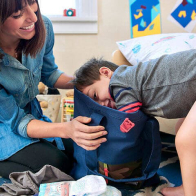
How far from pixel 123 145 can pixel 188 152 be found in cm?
22

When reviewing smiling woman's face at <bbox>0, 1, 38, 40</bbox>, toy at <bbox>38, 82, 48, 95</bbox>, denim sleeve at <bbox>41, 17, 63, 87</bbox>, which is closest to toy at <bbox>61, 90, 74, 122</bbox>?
toy at <bbox>38, 82, 48, 95</bbox>

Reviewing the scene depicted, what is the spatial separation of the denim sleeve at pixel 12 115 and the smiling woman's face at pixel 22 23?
222mm

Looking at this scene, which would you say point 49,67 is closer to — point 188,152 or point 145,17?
point 188,152

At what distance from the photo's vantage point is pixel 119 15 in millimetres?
1759

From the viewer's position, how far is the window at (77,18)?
1.75m

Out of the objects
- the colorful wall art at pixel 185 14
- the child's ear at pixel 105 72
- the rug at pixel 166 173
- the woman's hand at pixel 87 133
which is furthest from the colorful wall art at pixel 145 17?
the woman's hand at pixel 87 133

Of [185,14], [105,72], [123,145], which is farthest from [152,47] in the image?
[123,145]

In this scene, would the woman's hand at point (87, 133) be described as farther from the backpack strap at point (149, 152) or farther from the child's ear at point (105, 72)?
the child's ear at point (105, 72)

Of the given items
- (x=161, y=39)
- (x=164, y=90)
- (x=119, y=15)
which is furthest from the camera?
(x=119, y=15)

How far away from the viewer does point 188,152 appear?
1.96ft

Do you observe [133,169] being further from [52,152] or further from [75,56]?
[75,56]

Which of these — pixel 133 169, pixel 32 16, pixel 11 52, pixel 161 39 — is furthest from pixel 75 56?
pixel 133 169

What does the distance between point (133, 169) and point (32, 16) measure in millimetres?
636

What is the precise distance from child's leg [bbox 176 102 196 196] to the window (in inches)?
52.7
